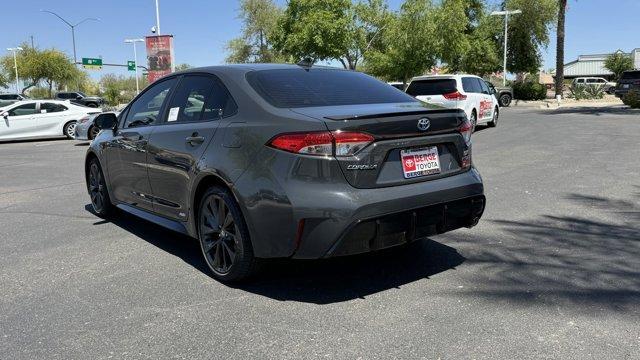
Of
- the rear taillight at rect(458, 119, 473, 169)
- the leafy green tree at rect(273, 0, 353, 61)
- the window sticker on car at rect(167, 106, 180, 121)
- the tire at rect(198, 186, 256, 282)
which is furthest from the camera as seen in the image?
the leafy green tree at rect(273, 0, 353, 61)

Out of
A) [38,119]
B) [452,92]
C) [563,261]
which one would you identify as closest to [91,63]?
[38,119]

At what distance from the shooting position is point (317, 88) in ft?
14.7

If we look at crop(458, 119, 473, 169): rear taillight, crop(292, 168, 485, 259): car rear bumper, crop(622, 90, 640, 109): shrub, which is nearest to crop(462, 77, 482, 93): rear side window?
crop(458, 119, 473, 169): rear taillight

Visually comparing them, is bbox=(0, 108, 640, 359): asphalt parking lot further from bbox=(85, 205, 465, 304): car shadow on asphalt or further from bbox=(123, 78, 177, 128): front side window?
bbox=(123, 78, 177, 128): front side window

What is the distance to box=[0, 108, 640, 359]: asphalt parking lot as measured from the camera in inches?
128

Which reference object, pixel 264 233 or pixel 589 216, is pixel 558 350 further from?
pixel 589 216

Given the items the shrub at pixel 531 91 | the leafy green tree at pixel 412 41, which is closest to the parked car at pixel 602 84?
the shrub at pixel 531 91

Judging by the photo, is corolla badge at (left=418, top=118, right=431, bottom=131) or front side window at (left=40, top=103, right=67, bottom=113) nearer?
corolla badge at (left=418, top=118, right=431, bottom=131)

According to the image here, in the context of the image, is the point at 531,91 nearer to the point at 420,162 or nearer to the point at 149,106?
the point at 149,106

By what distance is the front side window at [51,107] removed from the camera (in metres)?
19.8

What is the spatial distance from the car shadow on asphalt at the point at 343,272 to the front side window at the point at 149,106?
1249 mm

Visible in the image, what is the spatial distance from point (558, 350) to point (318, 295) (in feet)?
5.35

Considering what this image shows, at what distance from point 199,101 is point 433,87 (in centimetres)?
1190

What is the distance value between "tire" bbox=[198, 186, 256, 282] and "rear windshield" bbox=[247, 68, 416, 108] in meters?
0.83
